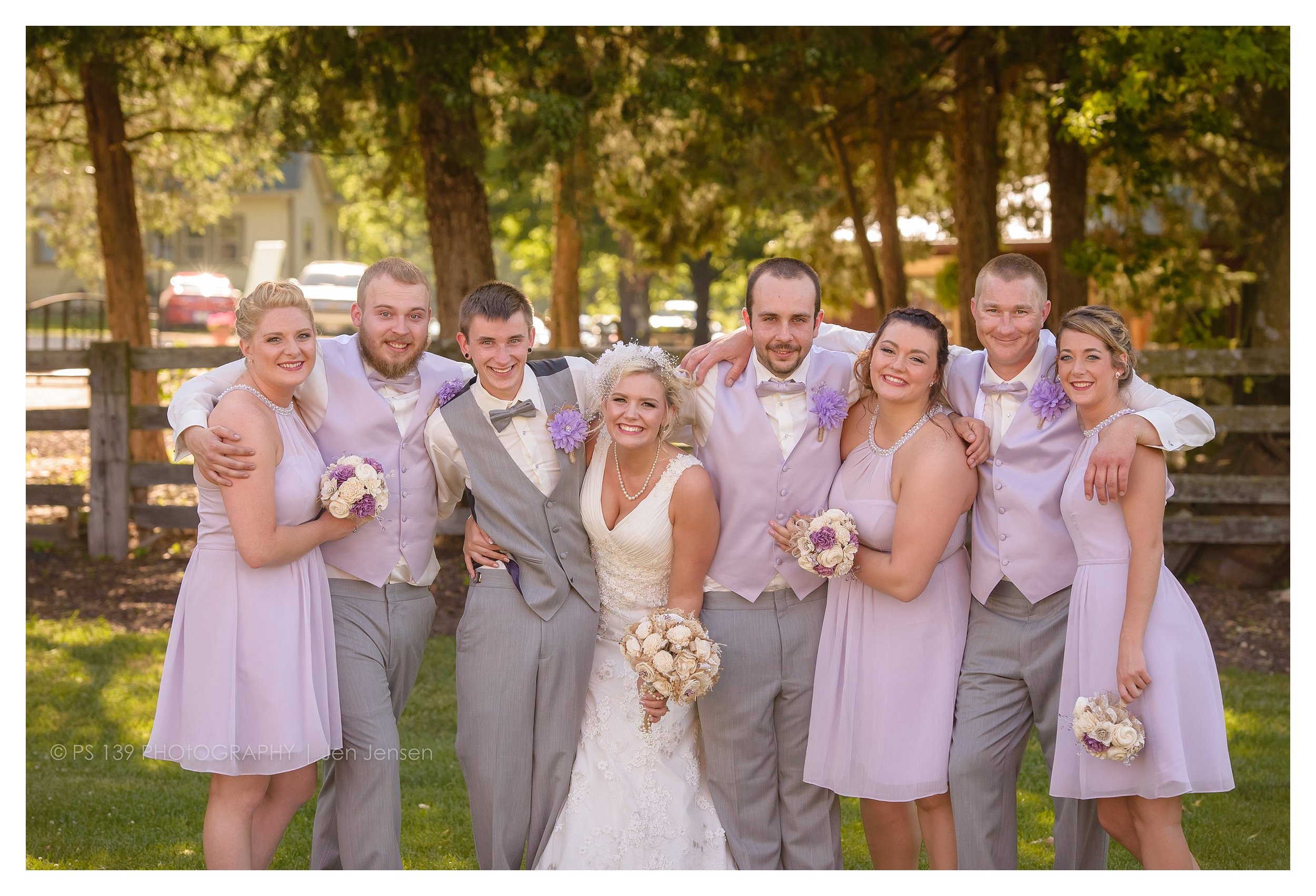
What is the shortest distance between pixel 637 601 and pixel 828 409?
1.00m

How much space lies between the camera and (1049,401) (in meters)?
4.02

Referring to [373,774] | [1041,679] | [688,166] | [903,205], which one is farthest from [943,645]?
[903,205]

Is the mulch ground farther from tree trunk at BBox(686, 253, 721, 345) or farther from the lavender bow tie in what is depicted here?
tree trunk at BBox(686, 253, 721, 345)

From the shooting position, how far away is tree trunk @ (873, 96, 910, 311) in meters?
12.5

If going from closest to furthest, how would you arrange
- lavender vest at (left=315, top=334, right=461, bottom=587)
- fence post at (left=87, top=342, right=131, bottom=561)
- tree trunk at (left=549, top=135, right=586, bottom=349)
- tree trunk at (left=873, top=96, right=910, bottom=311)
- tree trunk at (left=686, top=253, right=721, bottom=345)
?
1. lavender vest at (left=315, top=334, right=461, bottom=587)
2. fence post at (left=87, top=342, right=131, bottom=561)
3. tree trunk at (left=873, top=96, right=910, bottom=311)
4. tree trunk at (left=549, top=135, right=586, bottom=349)
5. tree trunk at (left=686, top=253, right=721, bottom=345)

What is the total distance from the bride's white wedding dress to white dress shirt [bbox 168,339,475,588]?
0.69m

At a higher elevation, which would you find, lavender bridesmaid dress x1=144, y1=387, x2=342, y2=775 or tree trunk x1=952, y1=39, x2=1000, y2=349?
tree trunk x1=952, y1=39, x2=1000, y2=349

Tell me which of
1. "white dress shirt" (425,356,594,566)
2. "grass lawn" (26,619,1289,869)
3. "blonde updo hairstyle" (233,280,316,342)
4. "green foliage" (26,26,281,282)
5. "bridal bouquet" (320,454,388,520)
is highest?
"green foliage" (26,26,281,282)

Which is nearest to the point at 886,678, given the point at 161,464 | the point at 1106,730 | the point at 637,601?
the point at 1106,730

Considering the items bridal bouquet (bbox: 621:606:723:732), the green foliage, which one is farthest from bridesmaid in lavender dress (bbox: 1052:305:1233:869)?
the green foliage

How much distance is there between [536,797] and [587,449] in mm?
1281

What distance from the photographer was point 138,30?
9.97 metres

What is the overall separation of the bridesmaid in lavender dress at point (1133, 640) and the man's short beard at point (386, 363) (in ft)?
7.52

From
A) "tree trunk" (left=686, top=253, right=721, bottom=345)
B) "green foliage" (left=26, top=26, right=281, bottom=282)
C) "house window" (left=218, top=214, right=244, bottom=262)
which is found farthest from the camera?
"house window" (left=218, top=214, right=244, bottom=262)
